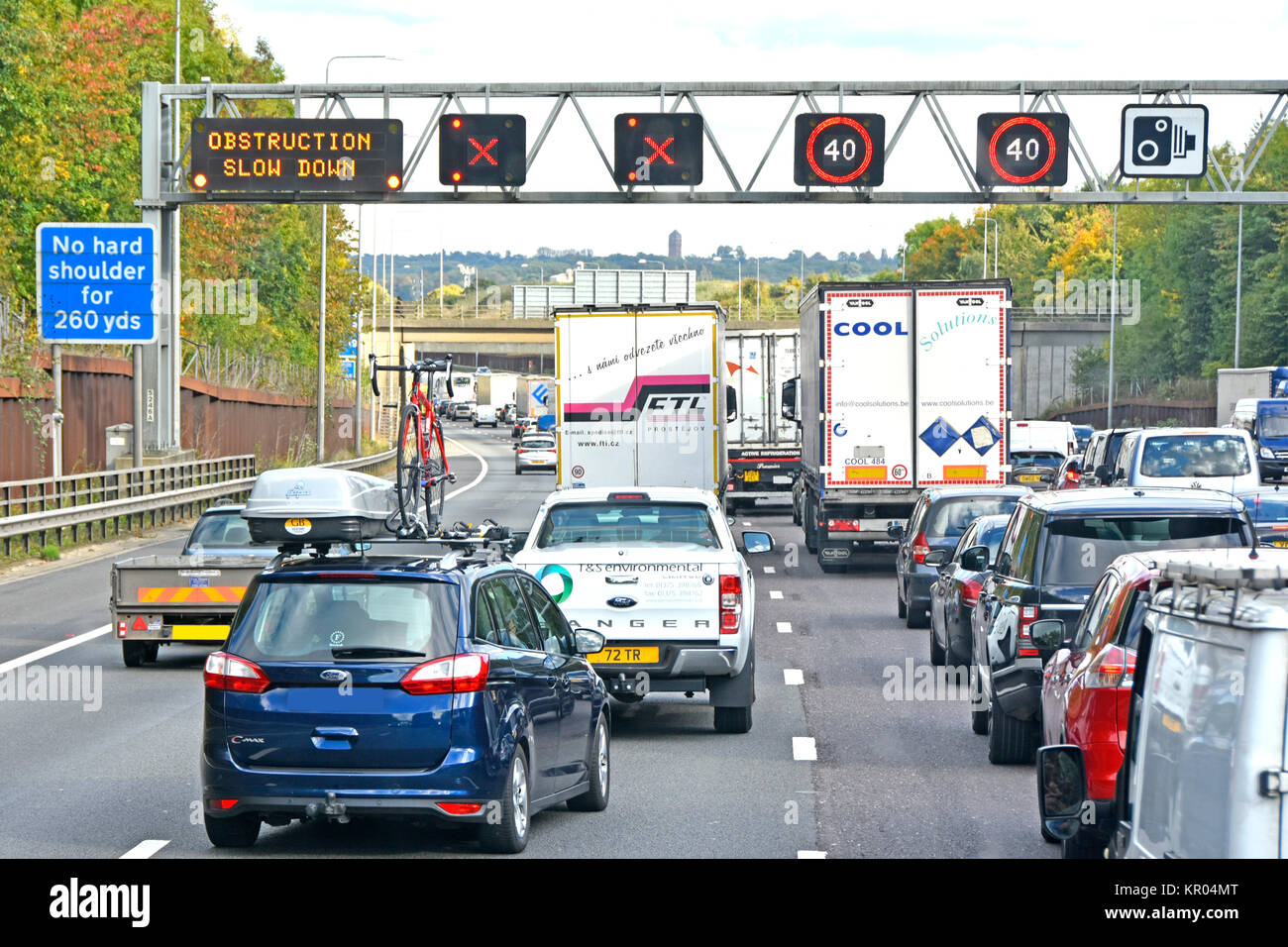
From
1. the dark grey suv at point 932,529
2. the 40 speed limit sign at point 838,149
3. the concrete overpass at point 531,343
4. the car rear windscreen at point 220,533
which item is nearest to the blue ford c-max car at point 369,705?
the car rear windscreen at point 220,533

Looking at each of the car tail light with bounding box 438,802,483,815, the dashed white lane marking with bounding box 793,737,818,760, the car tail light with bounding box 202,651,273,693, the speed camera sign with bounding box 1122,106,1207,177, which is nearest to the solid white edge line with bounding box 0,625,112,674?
the dashed white lane marking with bounding box 793,737,818,760

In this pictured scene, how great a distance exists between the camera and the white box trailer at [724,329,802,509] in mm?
40688

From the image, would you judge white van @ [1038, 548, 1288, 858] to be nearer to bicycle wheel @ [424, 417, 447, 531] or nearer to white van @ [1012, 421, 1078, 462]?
bicycle wheel @ [424, 417, 447, 531]

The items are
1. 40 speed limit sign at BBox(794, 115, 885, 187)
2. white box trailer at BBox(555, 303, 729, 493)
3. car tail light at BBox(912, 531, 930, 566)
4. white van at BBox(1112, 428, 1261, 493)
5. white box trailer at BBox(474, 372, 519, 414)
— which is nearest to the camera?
car tail light at BBox(912, 531, 930, 566)

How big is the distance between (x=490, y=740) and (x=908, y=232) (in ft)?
617

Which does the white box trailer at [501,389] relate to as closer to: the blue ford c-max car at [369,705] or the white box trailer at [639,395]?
the white box trailer at [639,395]

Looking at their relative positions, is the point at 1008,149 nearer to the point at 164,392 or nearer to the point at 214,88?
the point at 214,88

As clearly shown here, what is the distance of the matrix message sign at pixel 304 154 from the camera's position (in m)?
34.1

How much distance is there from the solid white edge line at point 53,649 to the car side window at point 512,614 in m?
8.55

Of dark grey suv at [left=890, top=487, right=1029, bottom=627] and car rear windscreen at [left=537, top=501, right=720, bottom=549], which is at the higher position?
car rear windscreen at [left=537, top=501, right=720, bottom=549]

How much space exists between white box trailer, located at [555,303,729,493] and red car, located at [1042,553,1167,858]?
18.7 m

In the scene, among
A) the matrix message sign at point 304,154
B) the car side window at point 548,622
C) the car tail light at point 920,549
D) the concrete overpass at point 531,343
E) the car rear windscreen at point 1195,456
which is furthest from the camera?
A: the concrete overpass at point 531,343

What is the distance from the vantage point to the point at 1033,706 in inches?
457

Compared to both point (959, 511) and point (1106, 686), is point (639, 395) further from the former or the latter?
point (1106, 686)
